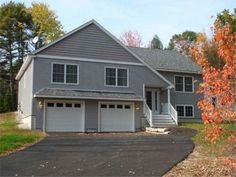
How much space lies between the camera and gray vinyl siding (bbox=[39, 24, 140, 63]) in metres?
25.2

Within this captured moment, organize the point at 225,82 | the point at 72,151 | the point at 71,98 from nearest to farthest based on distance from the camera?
the point at 225,82 < the point at 72,151 < the point at 71,98

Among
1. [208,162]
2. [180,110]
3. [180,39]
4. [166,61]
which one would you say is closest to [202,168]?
[208,162]

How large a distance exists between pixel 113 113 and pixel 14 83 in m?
26.8

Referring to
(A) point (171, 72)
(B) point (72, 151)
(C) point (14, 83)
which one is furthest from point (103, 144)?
(C) point (14, 83)

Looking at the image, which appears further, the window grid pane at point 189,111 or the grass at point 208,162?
the window grid pane at point 189,111

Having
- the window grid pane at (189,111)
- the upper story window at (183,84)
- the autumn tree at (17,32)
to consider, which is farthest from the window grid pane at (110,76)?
the autumn tree at (17,32)

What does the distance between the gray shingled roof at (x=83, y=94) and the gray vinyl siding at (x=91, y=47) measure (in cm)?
234

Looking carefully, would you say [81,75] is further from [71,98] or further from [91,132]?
[91,132]

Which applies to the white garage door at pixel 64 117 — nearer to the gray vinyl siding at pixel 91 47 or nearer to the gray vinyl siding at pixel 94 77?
the gray vinyl siding at pixel 94 77

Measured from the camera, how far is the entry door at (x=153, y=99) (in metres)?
29.6

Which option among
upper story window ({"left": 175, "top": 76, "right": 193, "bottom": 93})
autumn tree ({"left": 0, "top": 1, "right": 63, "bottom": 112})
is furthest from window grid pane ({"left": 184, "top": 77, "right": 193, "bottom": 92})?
autumn tree ({"left": 0, "top": 1, "right": 63, "bottom": 112})

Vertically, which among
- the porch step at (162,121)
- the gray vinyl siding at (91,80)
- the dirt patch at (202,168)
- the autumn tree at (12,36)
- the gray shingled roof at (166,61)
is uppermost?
the autumn tree at (12,36)

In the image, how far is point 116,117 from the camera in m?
26.1

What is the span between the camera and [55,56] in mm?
24906
